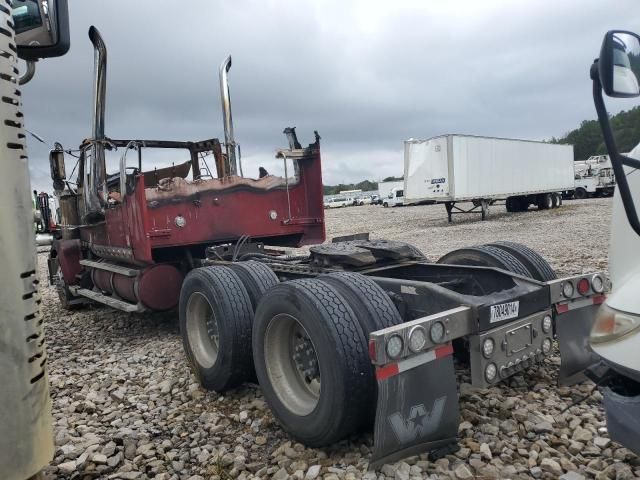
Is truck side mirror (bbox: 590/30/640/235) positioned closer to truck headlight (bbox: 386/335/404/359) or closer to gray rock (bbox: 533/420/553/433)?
truck headlight (bbox: 386/335/404/359)

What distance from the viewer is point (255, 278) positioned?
4523 millimetres

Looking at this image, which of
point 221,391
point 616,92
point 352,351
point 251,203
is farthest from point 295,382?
point 251,203

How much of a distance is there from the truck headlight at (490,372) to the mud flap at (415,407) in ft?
0.85

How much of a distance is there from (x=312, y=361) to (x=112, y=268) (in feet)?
14.6

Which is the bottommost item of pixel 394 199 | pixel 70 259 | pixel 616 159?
pixel 70 259

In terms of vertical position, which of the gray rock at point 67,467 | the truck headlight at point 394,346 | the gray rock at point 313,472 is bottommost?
the gray rock at point 67,467

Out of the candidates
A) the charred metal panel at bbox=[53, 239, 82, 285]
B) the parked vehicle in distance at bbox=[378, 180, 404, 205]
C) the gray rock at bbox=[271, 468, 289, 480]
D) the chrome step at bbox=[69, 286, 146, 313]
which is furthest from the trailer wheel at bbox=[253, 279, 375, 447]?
the parked vehicle in distance at bbox=[378, 180, 404, 205]

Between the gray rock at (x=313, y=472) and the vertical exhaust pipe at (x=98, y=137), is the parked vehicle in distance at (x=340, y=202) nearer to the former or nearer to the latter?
the vertical exhaust pipe at (x=98, y=137)

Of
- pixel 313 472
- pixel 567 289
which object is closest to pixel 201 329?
pixel 313 472

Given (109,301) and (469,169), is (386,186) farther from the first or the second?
(109,301)

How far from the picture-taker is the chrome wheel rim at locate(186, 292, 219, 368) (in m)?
4.70

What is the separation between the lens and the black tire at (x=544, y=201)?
28656mm

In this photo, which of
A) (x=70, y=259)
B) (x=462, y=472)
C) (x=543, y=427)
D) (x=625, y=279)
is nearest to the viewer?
(x=625, y=279)

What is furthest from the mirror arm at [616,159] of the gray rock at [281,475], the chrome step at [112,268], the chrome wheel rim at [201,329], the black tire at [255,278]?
the chrome step at [112,268]
